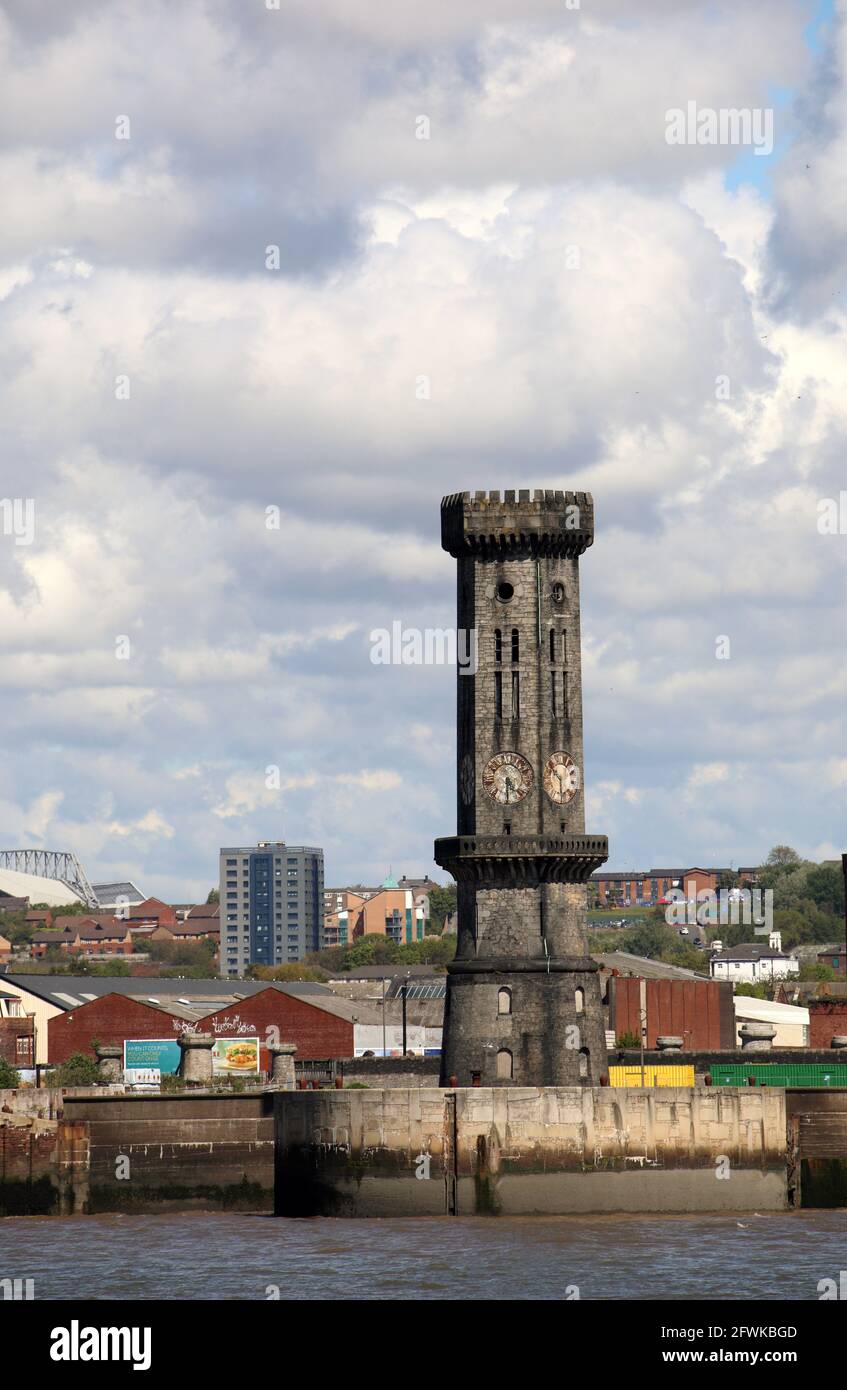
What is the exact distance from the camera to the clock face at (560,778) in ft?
248

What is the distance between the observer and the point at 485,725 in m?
75.9

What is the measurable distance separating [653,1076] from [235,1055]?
109ft

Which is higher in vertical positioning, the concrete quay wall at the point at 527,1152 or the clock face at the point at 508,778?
the clock face at the point at 508,778

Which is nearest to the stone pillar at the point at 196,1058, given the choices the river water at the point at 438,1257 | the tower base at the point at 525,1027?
the river water at the point at 438,1257

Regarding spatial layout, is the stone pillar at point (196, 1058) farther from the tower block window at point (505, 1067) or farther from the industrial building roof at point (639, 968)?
the industrial building roof at point (639, 968)

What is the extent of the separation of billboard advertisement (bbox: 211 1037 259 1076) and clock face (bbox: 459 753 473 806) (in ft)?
118

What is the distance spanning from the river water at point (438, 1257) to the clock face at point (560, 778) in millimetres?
14225

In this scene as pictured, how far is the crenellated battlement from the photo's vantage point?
75.8 metres

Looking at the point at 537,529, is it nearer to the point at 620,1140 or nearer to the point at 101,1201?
the point at 620,1140

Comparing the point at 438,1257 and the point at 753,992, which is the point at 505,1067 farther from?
the point at 753,992

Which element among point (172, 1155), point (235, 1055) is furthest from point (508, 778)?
point (235, 1055)
